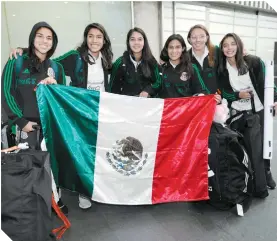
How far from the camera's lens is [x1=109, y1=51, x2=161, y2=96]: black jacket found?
2488 millimetres

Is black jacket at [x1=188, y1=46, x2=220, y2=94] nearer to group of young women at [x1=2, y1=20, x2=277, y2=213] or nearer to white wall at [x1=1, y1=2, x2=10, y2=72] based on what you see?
group of young women at [x1=2, y1=20, x2=277, y2=213]

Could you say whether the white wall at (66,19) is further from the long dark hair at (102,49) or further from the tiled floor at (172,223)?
the tiled floor at (172,223)

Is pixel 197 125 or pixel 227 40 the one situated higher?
pixel 227 40

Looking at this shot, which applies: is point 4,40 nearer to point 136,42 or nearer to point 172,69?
point 136,42

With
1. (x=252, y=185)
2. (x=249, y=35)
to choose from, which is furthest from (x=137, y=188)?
(x=249, y=35)

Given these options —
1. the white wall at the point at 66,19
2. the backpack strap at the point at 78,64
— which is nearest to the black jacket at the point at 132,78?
the backpack strap at the point at 78,64

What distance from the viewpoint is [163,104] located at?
2.04m

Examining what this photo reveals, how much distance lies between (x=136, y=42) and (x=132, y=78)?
1.13 feet

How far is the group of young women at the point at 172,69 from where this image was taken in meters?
2.31

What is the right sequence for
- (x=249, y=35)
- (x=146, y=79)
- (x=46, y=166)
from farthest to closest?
(x=249, y=35) → (x=146, y=79) → (x=46, y=166)

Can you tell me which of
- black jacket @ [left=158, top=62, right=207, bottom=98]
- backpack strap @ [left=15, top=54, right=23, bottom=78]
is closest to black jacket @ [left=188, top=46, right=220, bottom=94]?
black jacket @ [left=158, top=62, right=207, bottom=98]

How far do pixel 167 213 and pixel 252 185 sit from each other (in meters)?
0.78

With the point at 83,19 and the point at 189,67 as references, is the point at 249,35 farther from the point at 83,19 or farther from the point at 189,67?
the point at 189,67

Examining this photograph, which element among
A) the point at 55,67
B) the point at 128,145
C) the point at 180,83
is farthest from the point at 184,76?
the point at 55,67
